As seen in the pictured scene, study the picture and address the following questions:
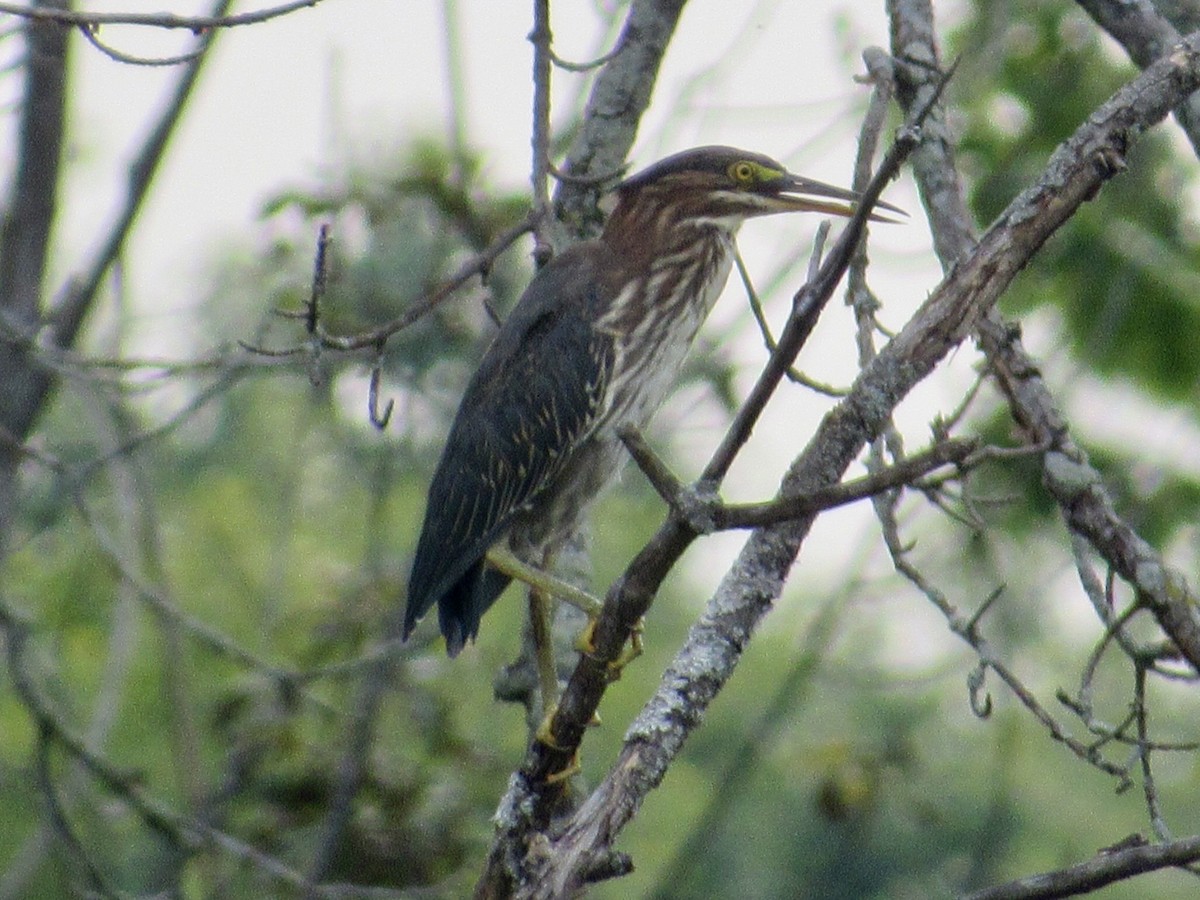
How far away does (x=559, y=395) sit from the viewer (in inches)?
163

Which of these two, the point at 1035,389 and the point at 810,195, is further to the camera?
the point at 810,195

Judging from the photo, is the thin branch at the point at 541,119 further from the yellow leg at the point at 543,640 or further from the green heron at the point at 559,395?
the yellow leg at the point at 543,640

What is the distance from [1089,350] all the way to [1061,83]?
0.86 m

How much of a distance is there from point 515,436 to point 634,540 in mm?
6299

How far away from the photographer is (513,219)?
5.00 m

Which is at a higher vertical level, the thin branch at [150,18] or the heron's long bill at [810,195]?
the thin branch at [150,18]

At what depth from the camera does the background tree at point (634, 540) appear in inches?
103

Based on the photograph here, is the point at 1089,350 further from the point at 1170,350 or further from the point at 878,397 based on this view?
the point at 878,397

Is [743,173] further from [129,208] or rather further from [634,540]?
[634,540]

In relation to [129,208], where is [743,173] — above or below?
above

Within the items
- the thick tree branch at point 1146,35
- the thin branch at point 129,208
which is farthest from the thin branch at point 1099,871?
the thin branch at point 129,208

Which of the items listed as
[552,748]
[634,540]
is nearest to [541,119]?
[552,748]

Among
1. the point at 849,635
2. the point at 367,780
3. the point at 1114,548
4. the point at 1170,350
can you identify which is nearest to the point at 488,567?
the point at 367,780

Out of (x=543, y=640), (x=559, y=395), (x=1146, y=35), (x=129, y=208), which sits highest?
(x=1146, y=35)
